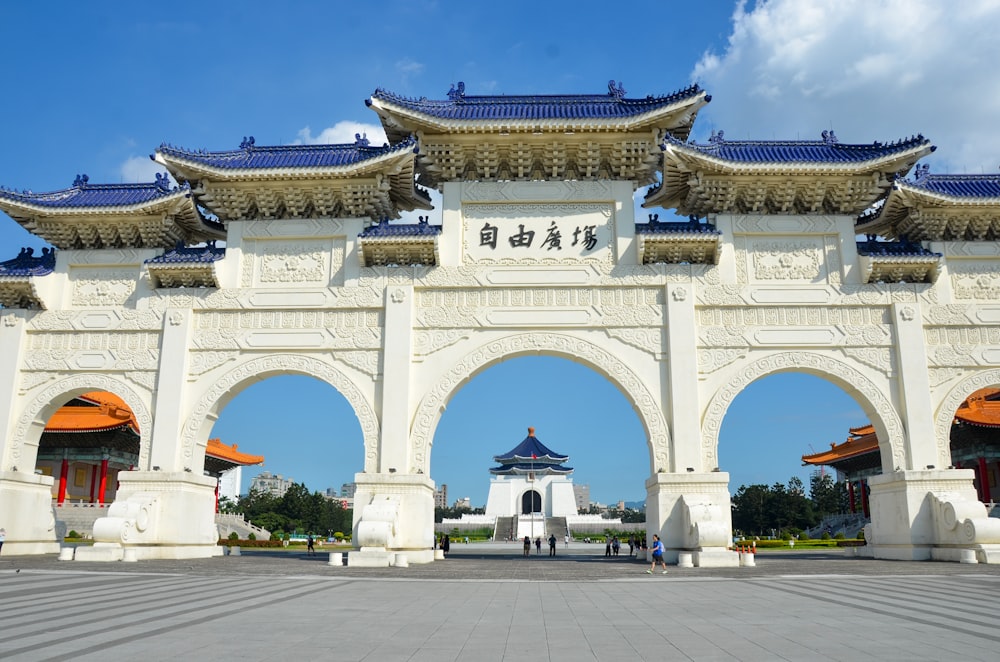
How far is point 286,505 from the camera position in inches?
1774

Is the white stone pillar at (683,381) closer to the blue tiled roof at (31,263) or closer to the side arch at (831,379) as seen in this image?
the side arch at (831,379)

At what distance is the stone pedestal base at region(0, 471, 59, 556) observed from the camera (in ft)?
51.9

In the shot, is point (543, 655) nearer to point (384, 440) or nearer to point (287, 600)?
point (287, 600)

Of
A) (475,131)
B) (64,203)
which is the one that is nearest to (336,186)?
(475,131)

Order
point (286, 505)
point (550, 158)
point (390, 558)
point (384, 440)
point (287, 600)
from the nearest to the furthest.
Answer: point (287, 600) → point (390, 558) → point (384, 440) → point (550, 158) → point (286, 505)

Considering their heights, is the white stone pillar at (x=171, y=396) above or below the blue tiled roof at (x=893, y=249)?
below

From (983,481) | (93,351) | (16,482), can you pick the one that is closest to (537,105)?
(93,351)

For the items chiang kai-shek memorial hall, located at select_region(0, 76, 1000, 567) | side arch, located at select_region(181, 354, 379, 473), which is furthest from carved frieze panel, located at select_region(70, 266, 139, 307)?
side arch, located at select_region(181, 354, 379, 473)

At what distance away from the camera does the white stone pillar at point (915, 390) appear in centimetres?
1503

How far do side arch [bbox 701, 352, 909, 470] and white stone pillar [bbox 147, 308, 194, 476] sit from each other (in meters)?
10.6

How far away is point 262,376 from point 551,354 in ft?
20.0

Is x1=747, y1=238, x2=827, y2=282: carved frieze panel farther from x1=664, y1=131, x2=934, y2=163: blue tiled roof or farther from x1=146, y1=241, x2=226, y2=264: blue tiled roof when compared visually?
x1=146, y1=241, x2=226, y2=264: blue tiled roof

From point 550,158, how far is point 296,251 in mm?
5833

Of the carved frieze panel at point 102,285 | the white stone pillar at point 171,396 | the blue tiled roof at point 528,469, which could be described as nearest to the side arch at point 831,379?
the white stone pillar at point 171,396
